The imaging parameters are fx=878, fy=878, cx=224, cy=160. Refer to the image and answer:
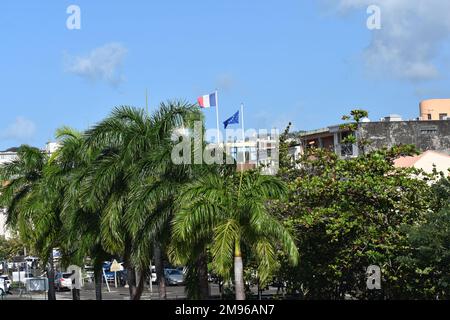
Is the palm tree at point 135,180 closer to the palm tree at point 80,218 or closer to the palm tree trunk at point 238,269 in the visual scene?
the palm tree at point 80,218

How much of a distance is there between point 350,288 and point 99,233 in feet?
28.5

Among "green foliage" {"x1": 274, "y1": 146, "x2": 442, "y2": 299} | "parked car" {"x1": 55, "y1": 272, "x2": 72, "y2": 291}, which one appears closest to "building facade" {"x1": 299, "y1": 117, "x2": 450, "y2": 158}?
"parked car" {"x1": 55, "y1": 272, "x2": 72, "y2": 291}

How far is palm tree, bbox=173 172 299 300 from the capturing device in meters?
21.8

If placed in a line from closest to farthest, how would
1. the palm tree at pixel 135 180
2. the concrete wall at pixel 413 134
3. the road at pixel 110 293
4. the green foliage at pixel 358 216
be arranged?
the palm tree at pixel 135 180
the green foliage at pixel 358 216
the road at pixel 110 293
the concrete wall at pixel 413 134

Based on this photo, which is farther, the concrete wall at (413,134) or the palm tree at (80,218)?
the concrete wall at (413,134)

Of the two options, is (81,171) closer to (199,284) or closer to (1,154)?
(199,284)

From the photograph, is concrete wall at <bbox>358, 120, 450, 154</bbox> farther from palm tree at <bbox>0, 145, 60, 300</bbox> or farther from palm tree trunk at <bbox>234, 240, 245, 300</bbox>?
palm tree trunk at <bbox>234, 240, 245, 300</bbox>

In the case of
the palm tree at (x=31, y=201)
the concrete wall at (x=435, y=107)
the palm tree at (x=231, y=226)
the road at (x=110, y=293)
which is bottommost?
the road at (x=110, y=293)

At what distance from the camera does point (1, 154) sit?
152375 millimetres

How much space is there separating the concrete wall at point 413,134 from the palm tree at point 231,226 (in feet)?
129

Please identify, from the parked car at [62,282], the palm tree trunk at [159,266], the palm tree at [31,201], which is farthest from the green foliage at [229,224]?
the parked car at [62,282]

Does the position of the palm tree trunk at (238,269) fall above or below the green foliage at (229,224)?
below

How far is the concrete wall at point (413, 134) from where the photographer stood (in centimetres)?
6225
